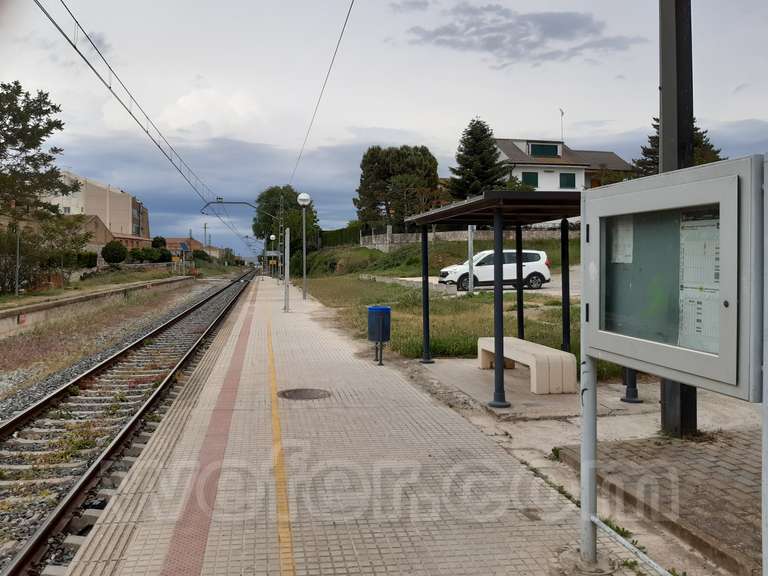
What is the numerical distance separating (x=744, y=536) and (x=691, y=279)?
1932 millimetres

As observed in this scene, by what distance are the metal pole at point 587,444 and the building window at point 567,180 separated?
61671mm

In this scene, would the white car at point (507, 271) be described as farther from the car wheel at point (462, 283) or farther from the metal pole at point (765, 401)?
the metal pole at point (765, 401)

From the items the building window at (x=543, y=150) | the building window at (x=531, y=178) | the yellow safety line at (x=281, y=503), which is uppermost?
the building window at (x=543, y=150)

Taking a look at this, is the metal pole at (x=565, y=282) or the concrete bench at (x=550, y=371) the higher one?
the metal pole at (x=565, y=282)

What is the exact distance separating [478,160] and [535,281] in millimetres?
25107

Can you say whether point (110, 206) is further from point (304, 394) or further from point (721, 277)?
point (721, 277)

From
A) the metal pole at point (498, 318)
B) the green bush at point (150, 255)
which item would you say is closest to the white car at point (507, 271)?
the metal pole at point (498, 318)

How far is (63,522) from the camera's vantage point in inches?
187

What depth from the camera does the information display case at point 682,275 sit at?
9.61ft

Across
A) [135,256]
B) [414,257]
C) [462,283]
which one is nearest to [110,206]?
[135,256]

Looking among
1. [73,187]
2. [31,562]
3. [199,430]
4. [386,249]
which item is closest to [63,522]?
[31,562]

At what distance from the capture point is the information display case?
9.61 ft

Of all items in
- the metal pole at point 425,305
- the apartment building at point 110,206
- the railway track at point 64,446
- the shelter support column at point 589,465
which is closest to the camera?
the shelter support column at point 589,465

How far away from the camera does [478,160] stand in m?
53.8
